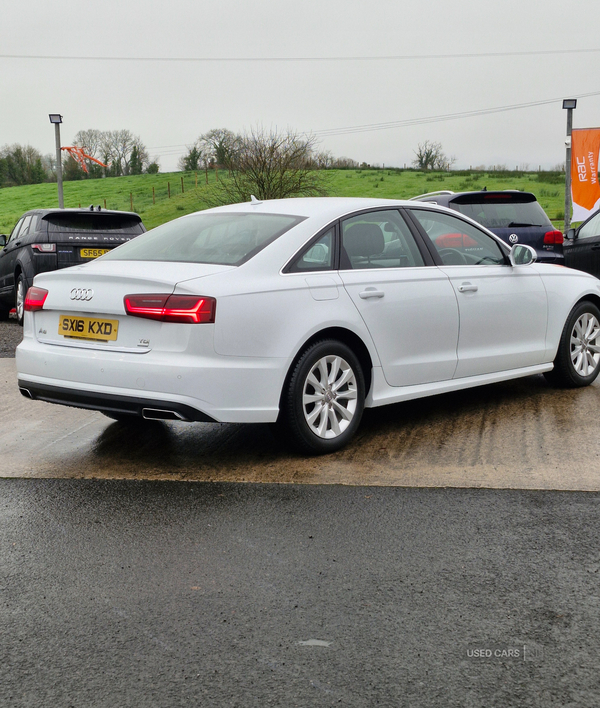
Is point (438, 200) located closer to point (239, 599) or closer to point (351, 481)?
point (351, 481)

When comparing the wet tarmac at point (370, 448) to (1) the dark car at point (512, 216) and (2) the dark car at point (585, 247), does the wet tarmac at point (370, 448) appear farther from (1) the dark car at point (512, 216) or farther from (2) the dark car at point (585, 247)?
(2) the dark car at point (585, 247)

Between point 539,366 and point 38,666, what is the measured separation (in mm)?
5152

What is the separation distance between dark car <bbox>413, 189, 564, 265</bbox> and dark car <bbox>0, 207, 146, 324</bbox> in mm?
4874

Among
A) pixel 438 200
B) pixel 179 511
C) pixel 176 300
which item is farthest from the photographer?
pixel 438 200

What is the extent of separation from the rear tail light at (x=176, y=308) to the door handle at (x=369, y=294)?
1148 millimetres


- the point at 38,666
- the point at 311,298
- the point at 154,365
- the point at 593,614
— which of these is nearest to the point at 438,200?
the point at 311,298

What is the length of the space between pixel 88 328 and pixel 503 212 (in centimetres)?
736

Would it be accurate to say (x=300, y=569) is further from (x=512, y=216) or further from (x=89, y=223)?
(x=89, y=223)

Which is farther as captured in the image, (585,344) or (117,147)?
(117,147)

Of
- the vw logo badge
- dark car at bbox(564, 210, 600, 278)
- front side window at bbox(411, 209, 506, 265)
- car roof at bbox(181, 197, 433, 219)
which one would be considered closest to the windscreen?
dark car at bbox(564, 210, 600, 278)

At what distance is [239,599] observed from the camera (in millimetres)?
3312

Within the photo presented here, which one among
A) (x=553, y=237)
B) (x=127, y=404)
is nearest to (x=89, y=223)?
(x=553, y=237)

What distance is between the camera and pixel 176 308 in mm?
4785

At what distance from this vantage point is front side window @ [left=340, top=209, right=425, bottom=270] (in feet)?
18.8
